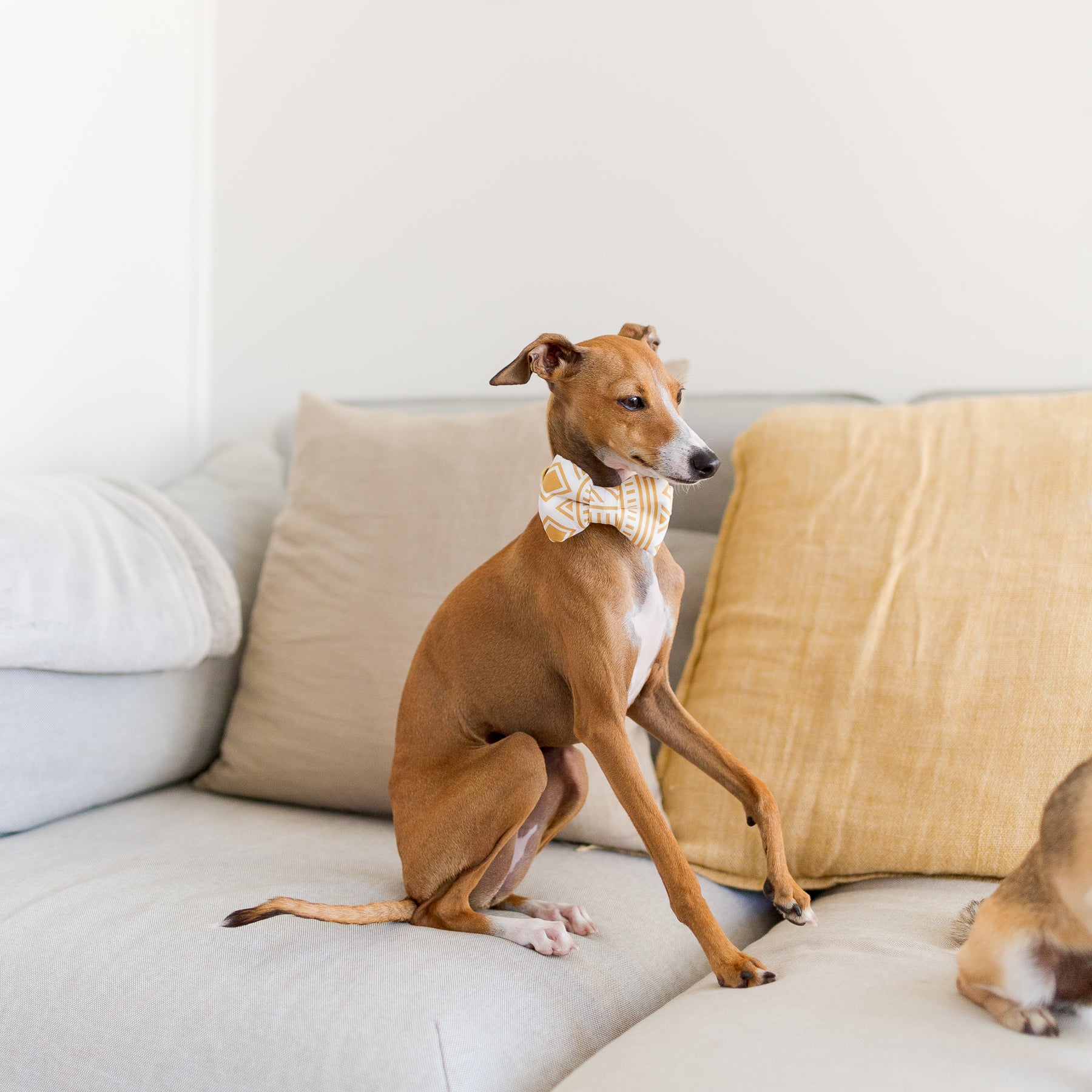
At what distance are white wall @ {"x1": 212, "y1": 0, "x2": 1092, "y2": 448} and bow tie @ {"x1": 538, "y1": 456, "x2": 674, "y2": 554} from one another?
43.5 inches

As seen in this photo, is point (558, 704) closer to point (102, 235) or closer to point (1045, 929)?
point (1045, 929)

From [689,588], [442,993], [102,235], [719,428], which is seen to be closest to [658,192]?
[719,428]

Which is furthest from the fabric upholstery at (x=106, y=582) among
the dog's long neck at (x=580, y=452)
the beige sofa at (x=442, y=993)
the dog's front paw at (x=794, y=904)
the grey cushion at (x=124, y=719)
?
the dog's front paw at (x=794, y=904)

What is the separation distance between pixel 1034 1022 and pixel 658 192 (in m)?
1.75

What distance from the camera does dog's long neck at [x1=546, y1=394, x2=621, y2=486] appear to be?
40.8 inches

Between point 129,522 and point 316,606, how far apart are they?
1.12ft

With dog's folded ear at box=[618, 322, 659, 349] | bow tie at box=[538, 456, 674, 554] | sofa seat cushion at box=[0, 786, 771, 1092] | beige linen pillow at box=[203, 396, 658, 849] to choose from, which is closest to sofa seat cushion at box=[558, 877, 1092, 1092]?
sofa seat cushion at box=[0, 786, 771, 1092]

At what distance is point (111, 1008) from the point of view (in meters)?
0.97

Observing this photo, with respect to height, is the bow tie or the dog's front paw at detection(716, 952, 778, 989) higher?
the bow tie

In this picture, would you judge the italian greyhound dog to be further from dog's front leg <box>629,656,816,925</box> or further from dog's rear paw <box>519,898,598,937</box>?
dog's rear paw <box>519,898,598,937</box>

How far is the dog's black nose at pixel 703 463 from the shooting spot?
95 cm

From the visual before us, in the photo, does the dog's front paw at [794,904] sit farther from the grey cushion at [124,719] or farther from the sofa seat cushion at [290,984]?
the grey cushion at [124,719]

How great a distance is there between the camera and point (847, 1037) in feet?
2.67

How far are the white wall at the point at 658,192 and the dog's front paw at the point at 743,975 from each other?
51.8 inches
